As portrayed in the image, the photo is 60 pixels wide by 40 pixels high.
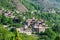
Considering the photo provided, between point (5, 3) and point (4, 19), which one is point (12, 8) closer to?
point (5, 3)

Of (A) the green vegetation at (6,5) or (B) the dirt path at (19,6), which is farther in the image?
(B) the dirt path at (19,6)

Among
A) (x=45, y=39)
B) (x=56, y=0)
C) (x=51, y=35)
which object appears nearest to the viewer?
(x=45, y=39)

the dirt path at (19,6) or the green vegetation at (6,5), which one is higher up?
the green vegetation at (6,5)

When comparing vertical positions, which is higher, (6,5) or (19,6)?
(6,5)

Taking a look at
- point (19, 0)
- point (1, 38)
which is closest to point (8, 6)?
point (19, 0)

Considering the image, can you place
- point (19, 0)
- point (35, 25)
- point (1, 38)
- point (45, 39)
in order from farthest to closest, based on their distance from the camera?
point (19, 0) → point (35, 25) → point (45, 39) → point (1, 38)

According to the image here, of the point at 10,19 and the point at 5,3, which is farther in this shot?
the point at 5,3

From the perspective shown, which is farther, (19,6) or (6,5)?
(19,6)

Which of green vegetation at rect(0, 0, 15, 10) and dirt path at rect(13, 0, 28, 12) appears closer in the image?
green vegetation at rect(0, 0, 15, 10)

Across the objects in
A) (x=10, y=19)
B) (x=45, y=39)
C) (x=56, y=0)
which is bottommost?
(x=56, y=0)

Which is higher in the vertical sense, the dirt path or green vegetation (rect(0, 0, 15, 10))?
green vegetation (rect(0, 0, 15, 10))

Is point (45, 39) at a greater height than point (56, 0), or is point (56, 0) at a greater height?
point (45, 39)
